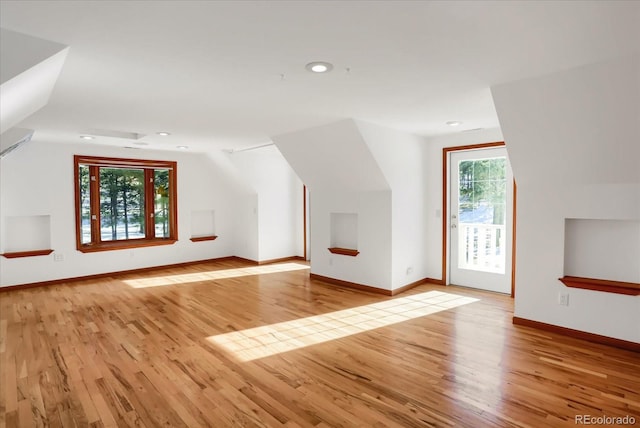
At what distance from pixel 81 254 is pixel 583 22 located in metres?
6.79

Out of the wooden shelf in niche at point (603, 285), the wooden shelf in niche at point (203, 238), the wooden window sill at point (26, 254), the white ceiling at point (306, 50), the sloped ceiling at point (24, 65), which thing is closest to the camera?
the white ceiling at point (306, 50)

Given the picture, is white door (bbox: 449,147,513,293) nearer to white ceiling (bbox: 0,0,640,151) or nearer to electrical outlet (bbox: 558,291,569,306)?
electrical outlet (bbox: 558,291,569,306)

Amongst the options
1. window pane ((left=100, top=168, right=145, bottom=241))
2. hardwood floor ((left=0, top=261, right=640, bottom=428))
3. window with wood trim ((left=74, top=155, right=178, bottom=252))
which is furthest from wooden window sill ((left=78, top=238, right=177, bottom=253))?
hardwood floor ((left=0, top=261, right=640, bottom=428))

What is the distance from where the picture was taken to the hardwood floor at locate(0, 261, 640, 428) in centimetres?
220

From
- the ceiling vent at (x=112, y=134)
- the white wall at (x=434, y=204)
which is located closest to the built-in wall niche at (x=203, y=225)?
the ceiling vent at (x=112, y=134)

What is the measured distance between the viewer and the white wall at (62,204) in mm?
5168

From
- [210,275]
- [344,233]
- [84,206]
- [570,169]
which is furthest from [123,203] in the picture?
[570,169]

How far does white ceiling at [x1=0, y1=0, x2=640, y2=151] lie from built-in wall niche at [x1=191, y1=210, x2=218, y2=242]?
12.5 feet

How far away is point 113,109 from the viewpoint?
11.3 ft

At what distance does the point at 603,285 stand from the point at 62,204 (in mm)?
7048

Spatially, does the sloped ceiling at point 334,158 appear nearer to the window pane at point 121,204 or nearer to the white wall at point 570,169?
the white wall at point 570,169

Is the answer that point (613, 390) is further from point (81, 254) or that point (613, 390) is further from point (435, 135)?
point (81, 254)

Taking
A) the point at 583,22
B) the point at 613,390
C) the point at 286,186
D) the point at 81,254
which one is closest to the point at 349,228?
the point at 286,186

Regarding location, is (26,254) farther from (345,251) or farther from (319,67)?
(319,67)
